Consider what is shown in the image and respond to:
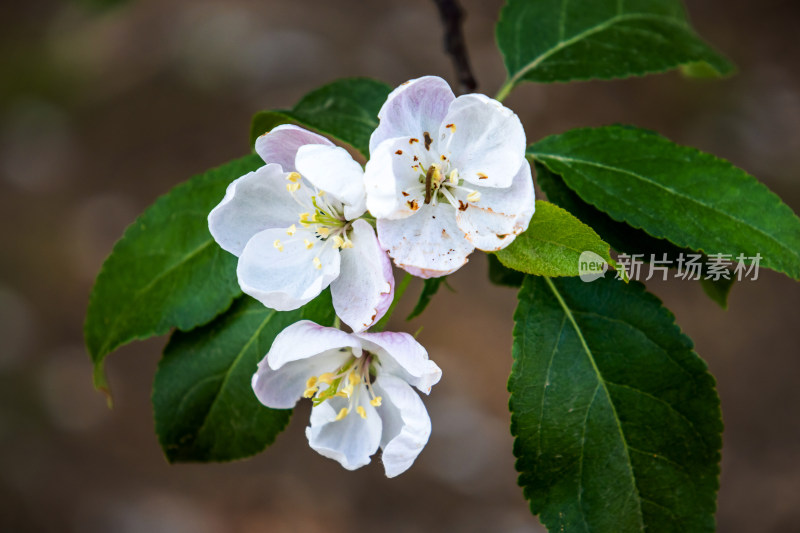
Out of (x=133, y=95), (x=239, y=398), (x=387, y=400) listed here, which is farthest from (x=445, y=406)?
(x=133, y=95)

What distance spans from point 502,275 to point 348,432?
1.88 feet

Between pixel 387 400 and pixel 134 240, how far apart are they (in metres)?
0.68

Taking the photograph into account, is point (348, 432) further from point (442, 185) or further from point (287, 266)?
point (442, 185)

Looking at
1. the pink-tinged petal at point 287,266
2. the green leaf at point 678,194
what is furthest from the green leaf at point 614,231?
the pink-tinged petal at point 287,266

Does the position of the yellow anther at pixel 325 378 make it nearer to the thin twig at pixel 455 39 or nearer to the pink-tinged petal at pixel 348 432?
the pink-tinged petal at pixel 348 432

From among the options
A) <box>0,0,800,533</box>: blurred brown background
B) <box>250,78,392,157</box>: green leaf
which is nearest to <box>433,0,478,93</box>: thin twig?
<box>250,78,392,157</box>: green leaf

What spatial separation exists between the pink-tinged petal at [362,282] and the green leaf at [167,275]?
33 centimetres

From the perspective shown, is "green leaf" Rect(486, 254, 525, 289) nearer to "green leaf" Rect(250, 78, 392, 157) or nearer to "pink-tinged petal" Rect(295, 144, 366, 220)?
"green leaf" Rect(250, 78, 392, 157)

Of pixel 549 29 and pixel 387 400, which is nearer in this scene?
pixel 387 400

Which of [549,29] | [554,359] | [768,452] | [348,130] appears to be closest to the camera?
[554,359]

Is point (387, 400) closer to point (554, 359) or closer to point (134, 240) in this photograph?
point (554, 359)

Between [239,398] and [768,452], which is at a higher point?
[239,398]

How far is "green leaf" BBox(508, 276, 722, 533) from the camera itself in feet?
3.96

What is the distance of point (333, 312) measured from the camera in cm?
111
